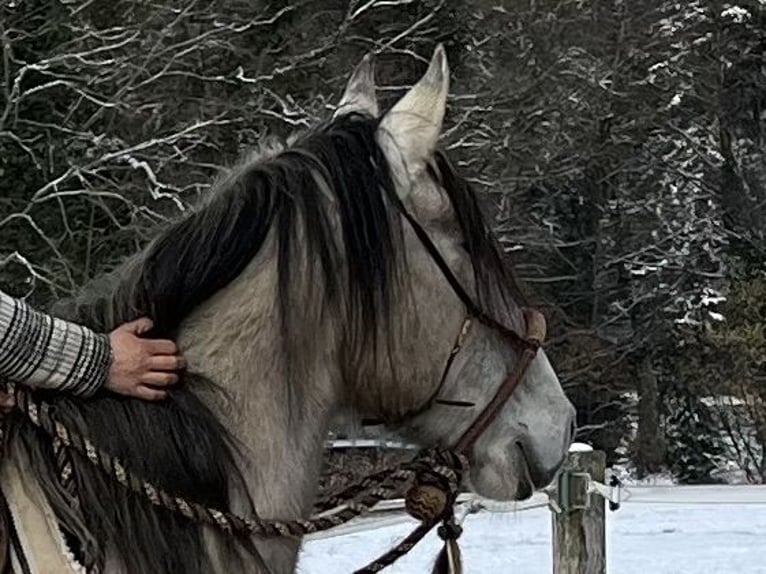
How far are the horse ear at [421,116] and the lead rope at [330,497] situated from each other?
573mm

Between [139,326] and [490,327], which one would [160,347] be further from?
[490,327]

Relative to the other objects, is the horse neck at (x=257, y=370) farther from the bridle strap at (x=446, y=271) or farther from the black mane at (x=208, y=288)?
the bridle strap at (x=446, y=271)

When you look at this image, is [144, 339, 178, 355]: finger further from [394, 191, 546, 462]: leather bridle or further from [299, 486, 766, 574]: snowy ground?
[299, 486, 766, 574]: snowy ground

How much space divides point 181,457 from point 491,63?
13.3 meters

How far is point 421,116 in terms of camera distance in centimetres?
245

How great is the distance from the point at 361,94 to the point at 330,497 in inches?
31.2

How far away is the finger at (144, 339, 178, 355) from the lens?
2.35m

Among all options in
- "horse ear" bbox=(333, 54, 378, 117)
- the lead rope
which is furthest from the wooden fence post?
"horse ear" bbox=(333, 54, 378, 117)

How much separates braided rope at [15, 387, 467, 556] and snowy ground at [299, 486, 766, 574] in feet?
18.7

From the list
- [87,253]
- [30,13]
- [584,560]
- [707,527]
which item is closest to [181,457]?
[584,560]

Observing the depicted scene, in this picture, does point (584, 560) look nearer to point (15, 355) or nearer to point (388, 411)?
point (388, 411)

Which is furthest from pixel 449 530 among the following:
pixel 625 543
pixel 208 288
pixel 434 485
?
pixel 625 543

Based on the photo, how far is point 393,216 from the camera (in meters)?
2.47

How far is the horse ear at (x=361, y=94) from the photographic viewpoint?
8.84 feet
